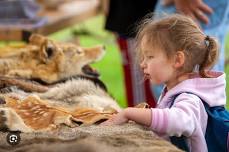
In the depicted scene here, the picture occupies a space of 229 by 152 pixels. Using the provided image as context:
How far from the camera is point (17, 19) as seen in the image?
4195 millimetres

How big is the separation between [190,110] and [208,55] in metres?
0.24

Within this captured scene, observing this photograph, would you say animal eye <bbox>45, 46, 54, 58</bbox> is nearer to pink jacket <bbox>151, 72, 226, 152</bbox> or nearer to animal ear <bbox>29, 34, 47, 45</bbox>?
animal ear <bbox>29, 34, 47, 45</bbox>

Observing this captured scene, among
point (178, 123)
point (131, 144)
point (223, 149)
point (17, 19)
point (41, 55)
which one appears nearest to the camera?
point (131, 144)

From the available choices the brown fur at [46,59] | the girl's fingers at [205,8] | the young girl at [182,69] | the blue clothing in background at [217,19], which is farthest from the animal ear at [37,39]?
the young girl at [182,69]

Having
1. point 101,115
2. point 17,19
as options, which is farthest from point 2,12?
point 101,115

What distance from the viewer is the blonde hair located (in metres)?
2.15

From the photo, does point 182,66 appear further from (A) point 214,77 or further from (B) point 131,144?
(B) point 131,144

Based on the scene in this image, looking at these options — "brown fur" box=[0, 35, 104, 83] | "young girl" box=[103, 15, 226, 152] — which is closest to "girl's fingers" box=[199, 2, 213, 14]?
"brown fur" box=[0, 35, 104, 83]

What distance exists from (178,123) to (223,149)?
0.22 m

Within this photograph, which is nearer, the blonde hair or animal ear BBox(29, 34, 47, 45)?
the blonde hair

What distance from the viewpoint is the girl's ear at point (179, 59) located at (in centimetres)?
213

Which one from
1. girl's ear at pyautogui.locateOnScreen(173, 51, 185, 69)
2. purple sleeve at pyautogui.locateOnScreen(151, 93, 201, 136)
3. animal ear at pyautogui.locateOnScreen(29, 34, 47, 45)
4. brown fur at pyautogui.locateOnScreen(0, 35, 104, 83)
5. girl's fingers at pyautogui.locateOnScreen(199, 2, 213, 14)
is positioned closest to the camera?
purple sleeve at pyautogui.locateOnScreen(151, 93, 201, 136)

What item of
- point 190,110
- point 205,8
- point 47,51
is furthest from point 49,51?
point 190,110

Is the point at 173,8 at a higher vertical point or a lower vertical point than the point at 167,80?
higher
